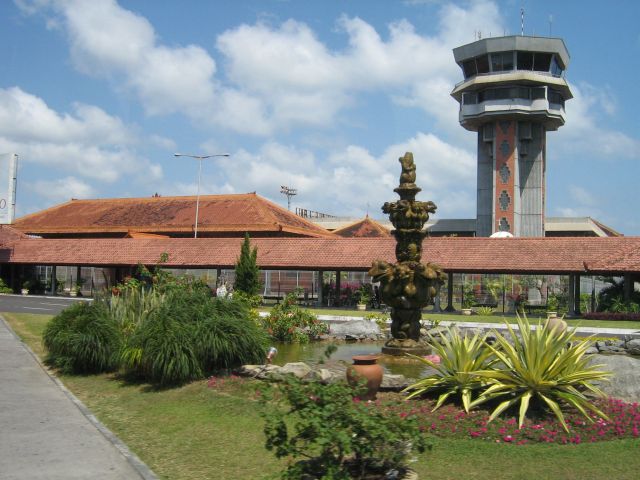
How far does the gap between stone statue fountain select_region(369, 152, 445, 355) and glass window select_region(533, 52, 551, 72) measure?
59919 millimetres

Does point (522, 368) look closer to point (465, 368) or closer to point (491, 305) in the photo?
point (465, 368)

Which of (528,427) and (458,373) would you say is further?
(458,373)

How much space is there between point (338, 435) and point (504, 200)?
68.1m

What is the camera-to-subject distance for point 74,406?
1068 cm

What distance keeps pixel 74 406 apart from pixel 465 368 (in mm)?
6062

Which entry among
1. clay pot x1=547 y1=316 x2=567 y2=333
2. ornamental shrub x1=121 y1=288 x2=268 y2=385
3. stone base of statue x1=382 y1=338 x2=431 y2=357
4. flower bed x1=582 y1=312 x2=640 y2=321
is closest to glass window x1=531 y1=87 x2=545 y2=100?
flower bed x1=582 y1=312 x2=640 y2=321

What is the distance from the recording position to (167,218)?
5588 centimetres

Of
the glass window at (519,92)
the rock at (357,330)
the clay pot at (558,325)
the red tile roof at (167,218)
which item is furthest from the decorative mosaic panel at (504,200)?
the clay pot at (558,325)

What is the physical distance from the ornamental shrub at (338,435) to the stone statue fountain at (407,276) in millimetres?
8213

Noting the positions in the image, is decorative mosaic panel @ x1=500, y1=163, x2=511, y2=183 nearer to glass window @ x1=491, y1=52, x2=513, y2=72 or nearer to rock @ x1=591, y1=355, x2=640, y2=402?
glass window @ x1=491, y1=52, x2=513, y2=72

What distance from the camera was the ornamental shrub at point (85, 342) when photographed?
44.3 ft

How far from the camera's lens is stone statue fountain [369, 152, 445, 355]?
1423 cm

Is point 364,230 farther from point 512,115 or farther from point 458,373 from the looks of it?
point 458,373

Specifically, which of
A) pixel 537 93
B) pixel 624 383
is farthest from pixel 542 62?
pixel 624 383
